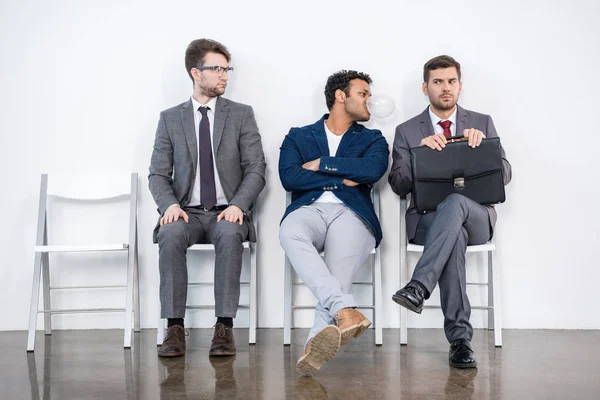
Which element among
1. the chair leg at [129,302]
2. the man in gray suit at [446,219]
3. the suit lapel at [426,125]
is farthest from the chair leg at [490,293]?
the chair leg at [129,302]

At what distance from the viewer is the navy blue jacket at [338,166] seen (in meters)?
3.18

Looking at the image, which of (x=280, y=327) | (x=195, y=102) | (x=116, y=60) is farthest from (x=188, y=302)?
(x=116, y=60)

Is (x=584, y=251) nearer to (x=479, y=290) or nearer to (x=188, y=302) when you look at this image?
(x=479, y=290)

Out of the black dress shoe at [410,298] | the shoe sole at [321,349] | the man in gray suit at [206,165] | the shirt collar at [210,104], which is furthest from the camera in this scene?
the shirt collar at [210,104]

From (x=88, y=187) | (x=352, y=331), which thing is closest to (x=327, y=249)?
(x=352, y=331)

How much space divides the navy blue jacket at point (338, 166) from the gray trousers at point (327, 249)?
0.07m

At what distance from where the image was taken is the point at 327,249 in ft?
9.83

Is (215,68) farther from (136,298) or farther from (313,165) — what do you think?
(136,298)

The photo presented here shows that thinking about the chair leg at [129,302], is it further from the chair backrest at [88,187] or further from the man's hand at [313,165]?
the man's hand at [313,165]

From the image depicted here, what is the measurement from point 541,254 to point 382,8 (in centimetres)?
149

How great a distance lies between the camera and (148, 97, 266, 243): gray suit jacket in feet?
11.1

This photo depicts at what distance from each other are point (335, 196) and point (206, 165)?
65cm

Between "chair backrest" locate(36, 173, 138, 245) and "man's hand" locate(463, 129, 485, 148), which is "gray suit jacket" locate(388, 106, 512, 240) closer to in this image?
"man's hand" locate(463, 129, 485, 148)

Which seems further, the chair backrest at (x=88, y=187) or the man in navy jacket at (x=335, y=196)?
the chair backrest at (x=88, y=187)
